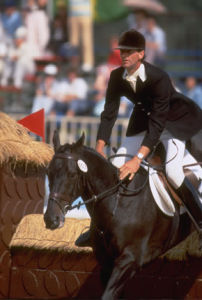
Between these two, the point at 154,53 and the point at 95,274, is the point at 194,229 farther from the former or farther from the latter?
the point at 154,53

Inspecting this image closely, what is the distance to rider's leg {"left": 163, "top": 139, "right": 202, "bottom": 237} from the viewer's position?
260 inches

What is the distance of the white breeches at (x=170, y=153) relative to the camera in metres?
6.59

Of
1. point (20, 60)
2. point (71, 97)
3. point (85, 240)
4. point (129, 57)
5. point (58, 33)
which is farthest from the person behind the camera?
point (58, 33)

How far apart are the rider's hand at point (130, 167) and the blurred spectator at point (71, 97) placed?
824cm

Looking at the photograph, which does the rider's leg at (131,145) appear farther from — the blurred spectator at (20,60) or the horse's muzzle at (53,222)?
the blurred spectator at (20,60)

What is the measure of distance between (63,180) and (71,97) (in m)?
9.15

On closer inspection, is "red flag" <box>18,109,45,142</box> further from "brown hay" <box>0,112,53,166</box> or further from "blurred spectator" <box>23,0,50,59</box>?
"blurred spectator" <box>23,0,50,59</box>

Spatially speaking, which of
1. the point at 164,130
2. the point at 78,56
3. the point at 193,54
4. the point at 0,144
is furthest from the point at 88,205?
the point at 193,54

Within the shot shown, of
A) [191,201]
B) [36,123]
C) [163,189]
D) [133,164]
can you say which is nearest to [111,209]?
[133,164]

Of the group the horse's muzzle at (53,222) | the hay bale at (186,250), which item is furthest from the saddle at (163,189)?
the horse's muzzle at (53,222)

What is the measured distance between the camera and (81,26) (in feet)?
57.0

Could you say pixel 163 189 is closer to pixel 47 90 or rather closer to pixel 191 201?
pixel 191 201

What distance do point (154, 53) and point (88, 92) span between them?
1.54 meters

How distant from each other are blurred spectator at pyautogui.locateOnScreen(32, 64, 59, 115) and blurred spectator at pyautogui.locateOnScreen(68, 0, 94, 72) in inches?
51.4
